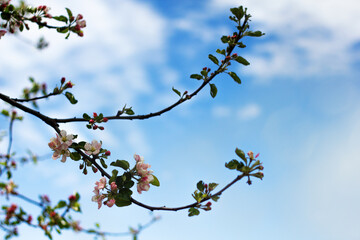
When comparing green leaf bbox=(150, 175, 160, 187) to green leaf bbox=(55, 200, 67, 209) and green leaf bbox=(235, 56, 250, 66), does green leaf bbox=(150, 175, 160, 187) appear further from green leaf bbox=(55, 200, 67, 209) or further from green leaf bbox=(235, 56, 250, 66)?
green leaf bbox=(235, 56, 250, 66)

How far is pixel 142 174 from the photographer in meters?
2.74

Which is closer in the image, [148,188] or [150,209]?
[150,209]

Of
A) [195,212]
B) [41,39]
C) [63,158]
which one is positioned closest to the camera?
[195,212]

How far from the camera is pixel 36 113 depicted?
9.71ft

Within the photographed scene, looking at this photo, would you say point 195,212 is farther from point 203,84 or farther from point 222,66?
point 222,66

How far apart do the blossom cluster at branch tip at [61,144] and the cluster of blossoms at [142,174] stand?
58 centimetres

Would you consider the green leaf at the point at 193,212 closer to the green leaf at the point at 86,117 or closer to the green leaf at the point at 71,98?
the green leaf at the point at 86,117

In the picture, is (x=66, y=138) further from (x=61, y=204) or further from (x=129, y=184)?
(x=129, y=184)

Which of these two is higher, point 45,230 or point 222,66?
point 222,66

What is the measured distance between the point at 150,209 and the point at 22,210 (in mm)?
1346

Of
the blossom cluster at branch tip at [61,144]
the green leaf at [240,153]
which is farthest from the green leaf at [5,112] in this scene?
the green leaf at [240,153]

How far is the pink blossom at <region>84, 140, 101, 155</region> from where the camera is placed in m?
2.80

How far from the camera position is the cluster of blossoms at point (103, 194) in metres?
2.63

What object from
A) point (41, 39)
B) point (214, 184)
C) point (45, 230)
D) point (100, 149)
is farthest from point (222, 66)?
point (41, 39)
